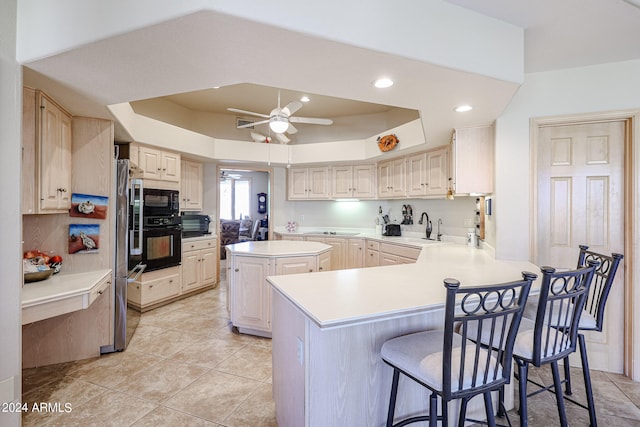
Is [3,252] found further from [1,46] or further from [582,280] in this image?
[582,280]

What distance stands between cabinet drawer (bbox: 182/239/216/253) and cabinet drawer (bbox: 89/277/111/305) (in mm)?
1686

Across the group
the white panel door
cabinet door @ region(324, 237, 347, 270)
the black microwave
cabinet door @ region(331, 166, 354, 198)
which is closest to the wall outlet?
the white panel door

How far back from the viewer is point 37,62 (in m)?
1.71

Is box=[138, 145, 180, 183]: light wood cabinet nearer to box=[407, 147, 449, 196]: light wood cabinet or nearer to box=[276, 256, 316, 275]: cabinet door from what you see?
box=[276, 256, 316, 275]: cabinet door

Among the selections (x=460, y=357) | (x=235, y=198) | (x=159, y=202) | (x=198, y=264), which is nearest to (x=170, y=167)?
(x=159, y=202)

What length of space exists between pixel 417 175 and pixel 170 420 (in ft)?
12.2

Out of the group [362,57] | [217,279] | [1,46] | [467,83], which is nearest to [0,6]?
[1,46]

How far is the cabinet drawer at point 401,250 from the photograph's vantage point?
375 centimetres

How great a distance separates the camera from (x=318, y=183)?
5438mm

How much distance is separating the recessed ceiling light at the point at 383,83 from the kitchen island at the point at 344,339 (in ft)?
4.20

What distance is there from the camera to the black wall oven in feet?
12.3

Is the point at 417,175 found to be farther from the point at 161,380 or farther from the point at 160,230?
the point at 161,380

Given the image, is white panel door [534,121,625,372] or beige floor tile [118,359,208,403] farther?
white panel door [534,121,625,372]

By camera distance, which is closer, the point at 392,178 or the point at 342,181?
the point at 392,178
